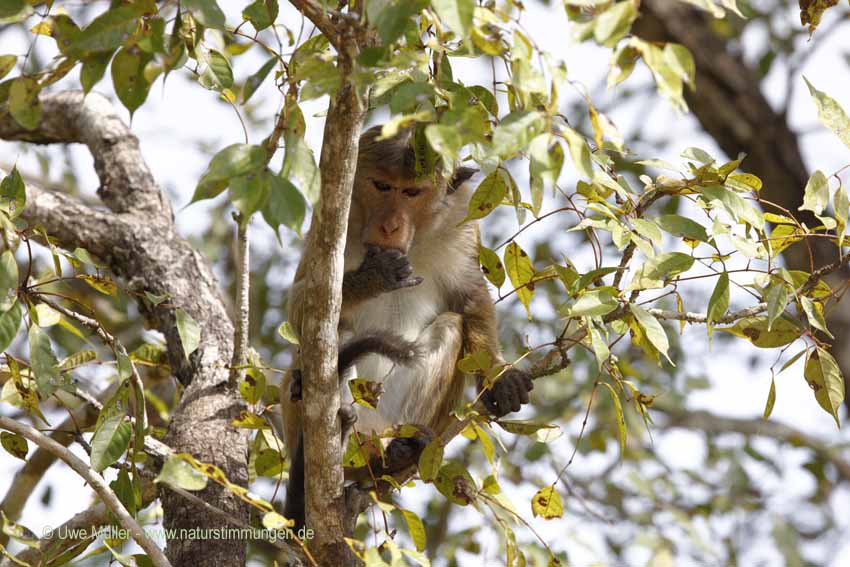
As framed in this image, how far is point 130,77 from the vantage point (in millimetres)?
2211

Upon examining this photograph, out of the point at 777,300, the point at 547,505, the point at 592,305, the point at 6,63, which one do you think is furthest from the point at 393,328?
the point at 6,63

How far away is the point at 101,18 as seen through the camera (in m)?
2.11

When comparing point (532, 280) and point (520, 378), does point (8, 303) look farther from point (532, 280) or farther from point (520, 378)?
point (520, 378)

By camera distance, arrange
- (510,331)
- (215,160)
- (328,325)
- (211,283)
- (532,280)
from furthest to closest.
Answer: (510,331) → (211,283) → (532,280) → (328,325) → (215,160)

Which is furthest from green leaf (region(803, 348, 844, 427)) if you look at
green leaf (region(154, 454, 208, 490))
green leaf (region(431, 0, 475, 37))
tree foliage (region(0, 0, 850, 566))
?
green leaf (region(154, 454, 208, 490))

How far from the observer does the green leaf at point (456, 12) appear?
5.98 ft

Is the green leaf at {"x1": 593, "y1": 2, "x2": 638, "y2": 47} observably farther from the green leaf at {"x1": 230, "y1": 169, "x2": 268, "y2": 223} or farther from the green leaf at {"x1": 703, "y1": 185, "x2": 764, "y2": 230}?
the green leaf at {"x1": 703, "y1": 185, "x2": 764, "y2": 230}

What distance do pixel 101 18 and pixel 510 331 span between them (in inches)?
196

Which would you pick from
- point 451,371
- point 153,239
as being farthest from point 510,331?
point 153,239

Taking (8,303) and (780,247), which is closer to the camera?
(8,303)

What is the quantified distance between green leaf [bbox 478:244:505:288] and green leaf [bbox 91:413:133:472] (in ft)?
4.02

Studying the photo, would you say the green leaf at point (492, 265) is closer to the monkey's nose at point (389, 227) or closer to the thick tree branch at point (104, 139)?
the monkey's nose at point (389, 227)

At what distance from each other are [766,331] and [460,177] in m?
2.12

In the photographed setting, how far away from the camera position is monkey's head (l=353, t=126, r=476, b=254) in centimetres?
428
